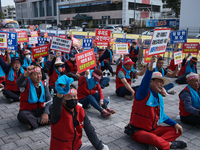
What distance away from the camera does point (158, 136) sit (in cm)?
370

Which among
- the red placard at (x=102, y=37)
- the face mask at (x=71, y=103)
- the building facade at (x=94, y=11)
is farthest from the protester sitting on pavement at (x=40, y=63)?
the building facade at (x=94, y=11)

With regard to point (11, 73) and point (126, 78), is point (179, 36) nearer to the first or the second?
point (126, 78)

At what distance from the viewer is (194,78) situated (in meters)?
4.69

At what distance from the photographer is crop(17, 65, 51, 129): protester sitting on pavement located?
4516mm

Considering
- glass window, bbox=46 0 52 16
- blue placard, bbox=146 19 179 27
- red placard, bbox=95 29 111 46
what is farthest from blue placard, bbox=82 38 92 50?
glass window, bbox=46 0 52 16

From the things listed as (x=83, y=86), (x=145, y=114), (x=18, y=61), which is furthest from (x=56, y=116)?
(x=18, y=61)

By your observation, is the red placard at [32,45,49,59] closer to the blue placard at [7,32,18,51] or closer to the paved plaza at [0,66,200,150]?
the blue placard at [7,32,18,51]

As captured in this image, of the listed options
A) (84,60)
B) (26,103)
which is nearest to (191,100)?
(84,60)

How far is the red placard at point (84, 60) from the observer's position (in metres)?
4.77

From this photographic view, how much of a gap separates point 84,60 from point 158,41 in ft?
5.71

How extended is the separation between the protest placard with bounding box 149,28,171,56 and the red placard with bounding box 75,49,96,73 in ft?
5.38

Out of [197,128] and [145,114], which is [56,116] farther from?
[197,128]

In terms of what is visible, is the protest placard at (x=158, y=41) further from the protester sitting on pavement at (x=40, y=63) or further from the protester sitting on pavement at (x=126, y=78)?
the protester sitting on pavement at (x=40, y=63)

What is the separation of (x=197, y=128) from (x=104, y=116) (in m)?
2.21
